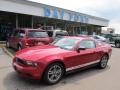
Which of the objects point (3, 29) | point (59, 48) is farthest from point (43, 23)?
point (59, 48)

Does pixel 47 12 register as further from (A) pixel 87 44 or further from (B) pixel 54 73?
(B) pixel 54 73

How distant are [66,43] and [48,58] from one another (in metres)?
1.65

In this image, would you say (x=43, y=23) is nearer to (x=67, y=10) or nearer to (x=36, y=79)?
(x=67, y=10)

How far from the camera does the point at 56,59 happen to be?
18.1ft

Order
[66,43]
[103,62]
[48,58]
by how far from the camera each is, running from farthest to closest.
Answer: [103,62] < [66,43] < [48,58]

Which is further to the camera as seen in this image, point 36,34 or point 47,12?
point 47,12

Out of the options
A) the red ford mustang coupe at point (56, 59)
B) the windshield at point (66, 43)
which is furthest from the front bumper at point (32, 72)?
the windshield at point (66, 43)

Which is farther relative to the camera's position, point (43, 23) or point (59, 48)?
point (43, 23)

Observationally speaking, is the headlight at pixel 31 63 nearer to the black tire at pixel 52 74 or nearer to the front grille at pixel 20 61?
the front grille at pixel 20 61

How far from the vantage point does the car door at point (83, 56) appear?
20.0 feet

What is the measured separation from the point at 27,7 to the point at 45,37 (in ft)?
28.2

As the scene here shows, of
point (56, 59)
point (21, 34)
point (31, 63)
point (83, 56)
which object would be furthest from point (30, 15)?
point (31, 63)

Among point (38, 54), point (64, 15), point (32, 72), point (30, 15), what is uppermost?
point (64, 15)

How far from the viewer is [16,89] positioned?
4.98m
